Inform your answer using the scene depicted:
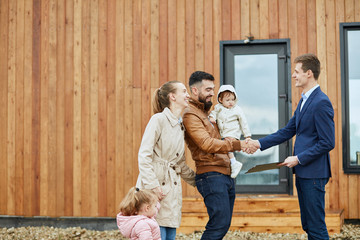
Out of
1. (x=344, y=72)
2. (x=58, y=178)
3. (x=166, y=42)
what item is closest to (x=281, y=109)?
(x=344, y=72)

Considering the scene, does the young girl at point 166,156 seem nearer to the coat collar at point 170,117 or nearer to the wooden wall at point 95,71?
the coat collar at point 170,117

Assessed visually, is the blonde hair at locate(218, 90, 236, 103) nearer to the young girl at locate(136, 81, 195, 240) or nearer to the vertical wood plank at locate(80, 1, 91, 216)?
the young girl at locate(136, 81, 195, 240)

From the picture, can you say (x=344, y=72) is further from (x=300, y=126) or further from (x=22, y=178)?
(x=22, y=178)

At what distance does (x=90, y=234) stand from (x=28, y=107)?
201cm

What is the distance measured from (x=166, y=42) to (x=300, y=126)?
3.29 m

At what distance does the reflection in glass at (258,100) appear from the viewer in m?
6.41

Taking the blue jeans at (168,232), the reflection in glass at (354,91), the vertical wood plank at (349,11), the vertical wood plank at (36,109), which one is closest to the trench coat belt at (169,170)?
the blue jeans at (168,232)

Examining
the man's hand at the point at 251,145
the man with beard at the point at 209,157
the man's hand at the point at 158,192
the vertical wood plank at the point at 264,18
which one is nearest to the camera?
the man's hand at the point at 158,192

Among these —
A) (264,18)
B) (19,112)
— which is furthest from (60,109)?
(264,18)

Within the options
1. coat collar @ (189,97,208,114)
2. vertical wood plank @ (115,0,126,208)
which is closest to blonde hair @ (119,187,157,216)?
coat collar @ (189,97,208,114)

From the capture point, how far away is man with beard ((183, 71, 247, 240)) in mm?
3494

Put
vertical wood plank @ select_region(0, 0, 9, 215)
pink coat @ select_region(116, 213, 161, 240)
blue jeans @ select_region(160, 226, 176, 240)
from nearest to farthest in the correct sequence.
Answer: pink coat @ select_region(116, 213, 161, 240) → blue jeans @ select_region(160, 226, 176, 240) → vertical wood plank @ select_region(0, 0, 9, 215)

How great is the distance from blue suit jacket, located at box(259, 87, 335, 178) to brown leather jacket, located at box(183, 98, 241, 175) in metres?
0.48

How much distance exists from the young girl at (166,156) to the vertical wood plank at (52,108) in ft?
11.3
